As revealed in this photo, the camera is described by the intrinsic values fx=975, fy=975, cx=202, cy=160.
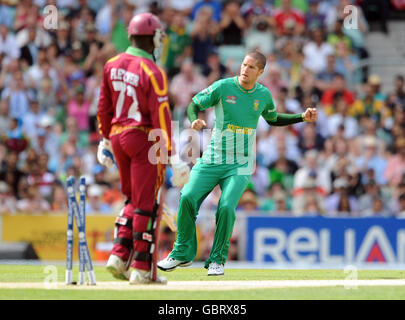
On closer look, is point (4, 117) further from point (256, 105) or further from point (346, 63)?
point (256, 105)

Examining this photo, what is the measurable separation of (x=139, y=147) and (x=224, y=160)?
1975 millimetres

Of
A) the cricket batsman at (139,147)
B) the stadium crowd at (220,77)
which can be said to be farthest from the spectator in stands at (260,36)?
the cricket batsman at (139,147)

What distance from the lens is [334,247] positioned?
15.4m

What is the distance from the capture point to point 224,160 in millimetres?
10625

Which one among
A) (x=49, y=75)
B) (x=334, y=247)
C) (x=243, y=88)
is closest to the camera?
(x=243, y=88)

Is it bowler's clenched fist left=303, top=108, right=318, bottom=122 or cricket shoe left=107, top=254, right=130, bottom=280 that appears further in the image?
bowler's clenched fist left=303, top=108, right=318, bottom=122

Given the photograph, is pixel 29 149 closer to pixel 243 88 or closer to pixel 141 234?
pixel 243 88

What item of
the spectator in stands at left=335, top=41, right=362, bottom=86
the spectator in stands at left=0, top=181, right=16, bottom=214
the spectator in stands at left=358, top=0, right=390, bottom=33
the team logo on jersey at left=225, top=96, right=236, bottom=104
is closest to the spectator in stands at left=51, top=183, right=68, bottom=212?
the spectator in stands at left=0, top=181, right=16, bottom=214

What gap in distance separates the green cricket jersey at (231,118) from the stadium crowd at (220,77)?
5670 millimetres

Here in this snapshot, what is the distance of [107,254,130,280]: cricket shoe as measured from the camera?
28.7ft

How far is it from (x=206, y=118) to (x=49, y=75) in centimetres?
332

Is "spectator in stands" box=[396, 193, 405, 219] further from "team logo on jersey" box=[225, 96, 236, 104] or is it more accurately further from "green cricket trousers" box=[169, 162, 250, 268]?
"team logo on jersey" box=[225, 96, 236, 104]
